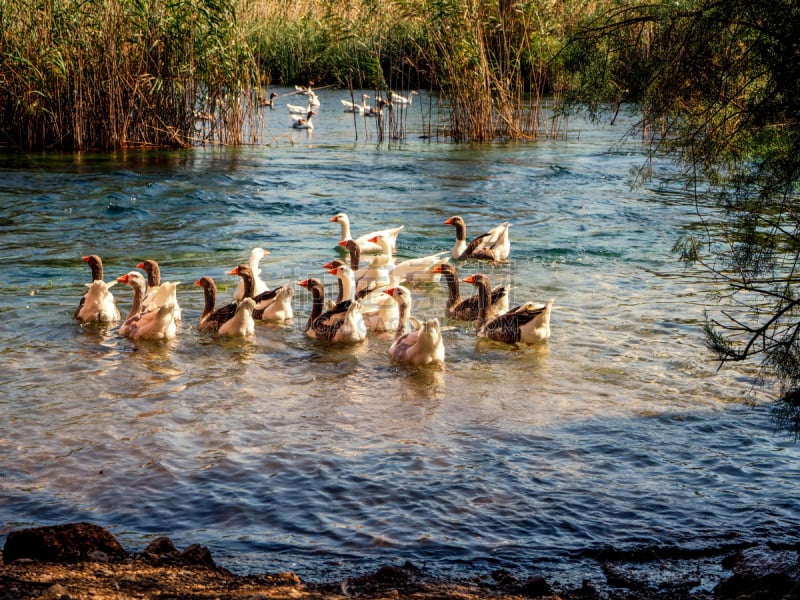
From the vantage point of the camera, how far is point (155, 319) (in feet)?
31.2

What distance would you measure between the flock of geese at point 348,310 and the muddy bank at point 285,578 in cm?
408

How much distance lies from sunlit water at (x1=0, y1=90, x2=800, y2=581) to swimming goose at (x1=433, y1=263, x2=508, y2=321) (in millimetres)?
396

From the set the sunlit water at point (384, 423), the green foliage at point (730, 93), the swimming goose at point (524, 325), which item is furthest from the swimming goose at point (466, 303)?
the green foliage at point (730, 93)

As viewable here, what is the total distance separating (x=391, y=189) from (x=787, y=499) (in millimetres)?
13812

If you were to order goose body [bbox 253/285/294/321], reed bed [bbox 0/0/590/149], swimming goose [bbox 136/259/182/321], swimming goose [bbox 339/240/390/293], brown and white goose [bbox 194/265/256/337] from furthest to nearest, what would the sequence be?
reed bed [bbox 0/0/590/149], swimming goose [bbox 339/240/390/293], goose body [bbox 253/285/294/321], swimming goose [bbox 136/259/182/321], brown and white goose [bbox 194/265/256/337]

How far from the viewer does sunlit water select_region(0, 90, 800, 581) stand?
17.9 ft

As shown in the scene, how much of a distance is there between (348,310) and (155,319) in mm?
1983

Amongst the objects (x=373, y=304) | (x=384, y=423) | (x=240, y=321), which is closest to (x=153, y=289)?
(x=240, y=321)

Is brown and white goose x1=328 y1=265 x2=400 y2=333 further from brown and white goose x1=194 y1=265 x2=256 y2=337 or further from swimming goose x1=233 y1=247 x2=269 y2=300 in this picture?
brown and white goose x1=194 y1=265 x2=256 y2=337

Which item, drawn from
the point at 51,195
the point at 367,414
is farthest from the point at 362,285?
the point at 51,195

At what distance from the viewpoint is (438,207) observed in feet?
57.8

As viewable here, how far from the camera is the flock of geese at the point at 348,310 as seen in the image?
9438mm

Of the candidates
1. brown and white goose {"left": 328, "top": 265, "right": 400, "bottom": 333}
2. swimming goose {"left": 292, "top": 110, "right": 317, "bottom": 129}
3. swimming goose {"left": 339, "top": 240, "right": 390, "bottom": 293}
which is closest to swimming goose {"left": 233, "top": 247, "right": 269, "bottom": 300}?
brown and white goose {"left": 328, "top": 265, "right": 400, "bottom": 333}

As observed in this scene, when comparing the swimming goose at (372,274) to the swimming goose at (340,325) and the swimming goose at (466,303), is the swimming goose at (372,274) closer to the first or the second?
the swimming goose at (466,303)
